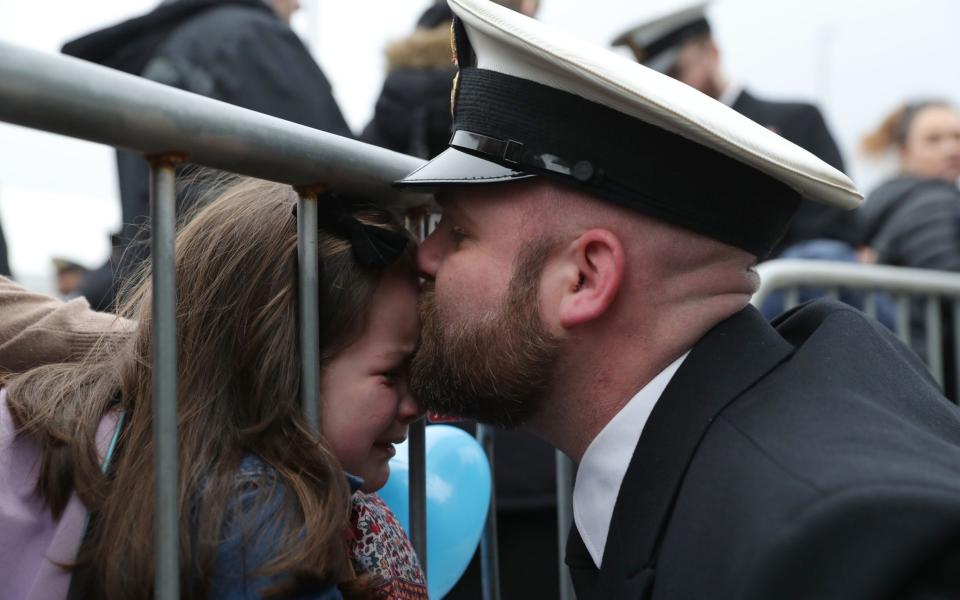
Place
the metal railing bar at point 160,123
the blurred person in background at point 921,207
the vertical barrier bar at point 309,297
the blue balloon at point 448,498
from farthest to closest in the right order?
the blurred person in background at point 921,207, the blue balloon at point 448,498, the vertical barrier bar at point 309,297, the metal railing bar at point 160,123

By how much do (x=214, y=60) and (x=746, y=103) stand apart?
2.08 m

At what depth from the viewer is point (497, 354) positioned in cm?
189

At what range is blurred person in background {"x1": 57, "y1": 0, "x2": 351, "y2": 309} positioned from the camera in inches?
117

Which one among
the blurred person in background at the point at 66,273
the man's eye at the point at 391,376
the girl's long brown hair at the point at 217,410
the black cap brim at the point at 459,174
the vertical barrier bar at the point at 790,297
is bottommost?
the blurred person in background at the point at 66,273

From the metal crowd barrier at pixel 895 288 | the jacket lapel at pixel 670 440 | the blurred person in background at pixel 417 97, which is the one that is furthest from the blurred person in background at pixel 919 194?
the jacket lapel at pixel 670 440

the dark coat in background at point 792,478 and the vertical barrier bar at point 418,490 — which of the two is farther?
the vertical barrier bar at point 418,490

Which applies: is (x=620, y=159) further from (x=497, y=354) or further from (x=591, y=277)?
(x=497, y=354)

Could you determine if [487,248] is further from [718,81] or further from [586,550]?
[718,81]

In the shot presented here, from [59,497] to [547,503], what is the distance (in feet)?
5.01

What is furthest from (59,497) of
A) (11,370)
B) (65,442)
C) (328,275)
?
(328,275)

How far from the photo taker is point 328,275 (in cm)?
188

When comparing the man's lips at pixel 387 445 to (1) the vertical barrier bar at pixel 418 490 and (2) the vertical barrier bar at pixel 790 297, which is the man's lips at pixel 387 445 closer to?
(1) the vertical barrier bar at pixel 418 490

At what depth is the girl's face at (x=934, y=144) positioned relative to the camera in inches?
182

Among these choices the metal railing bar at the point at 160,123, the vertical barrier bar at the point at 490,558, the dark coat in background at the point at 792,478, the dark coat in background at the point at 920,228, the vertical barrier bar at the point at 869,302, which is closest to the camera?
the metal railing bar at the point at 160,123
